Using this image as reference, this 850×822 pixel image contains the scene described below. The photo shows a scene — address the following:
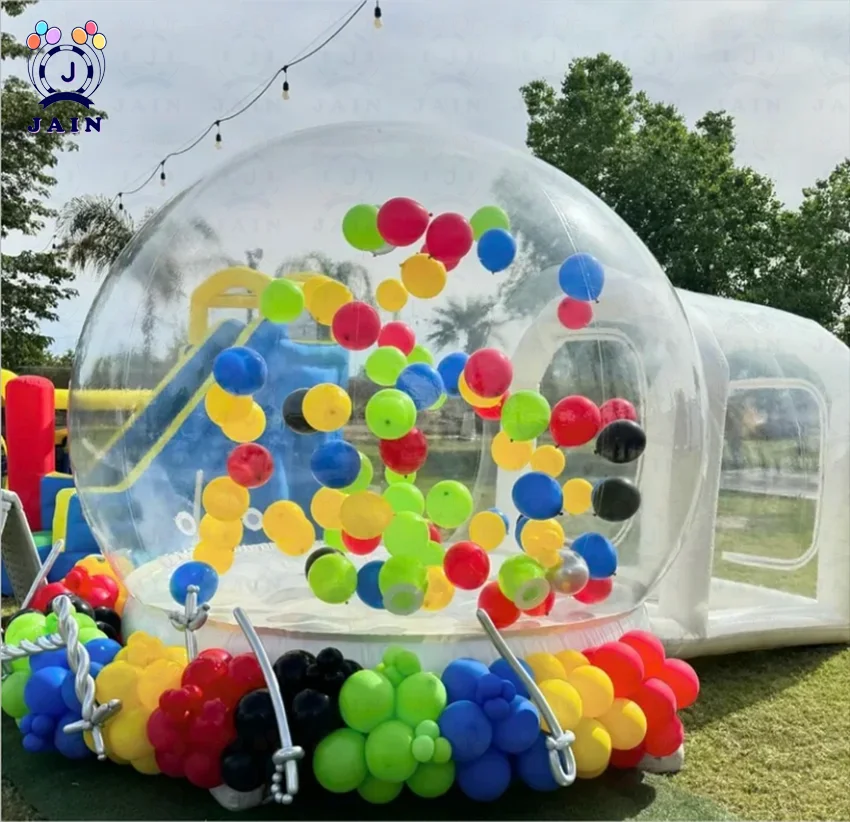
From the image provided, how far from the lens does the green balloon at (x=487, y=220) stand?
3.97 m

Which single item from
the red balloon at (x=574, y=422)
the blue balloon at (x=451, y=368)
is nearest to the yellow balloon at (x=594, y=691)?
the red balloon at (x=574, y=422)

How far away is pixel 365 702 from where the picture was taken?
10.4 feet

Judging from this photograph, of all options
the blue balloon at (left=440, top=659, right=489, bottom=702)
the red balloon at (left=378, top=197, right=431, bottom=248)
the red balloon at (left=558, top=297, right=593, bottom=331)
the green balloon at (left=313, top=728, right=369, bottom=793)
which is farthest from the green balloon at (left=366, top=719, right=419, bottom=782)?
the red balloon at (left=558, top=297, right=593, bottom=331)

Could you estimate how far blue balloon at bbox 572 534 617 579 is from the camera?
3.90 metres

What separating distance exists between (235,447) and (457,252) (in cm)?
135

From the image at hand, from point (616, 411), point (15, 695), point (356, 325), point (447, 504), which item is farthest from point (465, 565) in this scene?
point (15, 695)

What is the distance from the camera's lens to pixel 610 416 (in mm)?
3992

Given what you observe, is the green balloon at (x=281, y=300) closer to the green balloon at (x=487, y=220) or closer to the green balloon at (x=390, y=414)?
the green balloon at (x=390, y=414)

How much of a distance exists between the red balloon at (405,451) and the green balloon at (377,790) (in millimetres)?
1230

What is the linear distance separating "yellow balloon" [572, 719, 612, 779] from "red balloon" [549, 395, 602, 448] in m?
1.15

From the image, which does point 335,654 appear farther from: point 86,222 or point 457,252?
point 86,222

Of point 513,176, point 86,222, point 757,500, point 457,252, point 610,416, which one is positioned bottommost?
point 757,500

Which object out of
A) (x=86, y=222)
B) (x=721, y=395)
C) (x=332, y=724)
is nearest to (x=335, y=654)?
(x=332, y=724)

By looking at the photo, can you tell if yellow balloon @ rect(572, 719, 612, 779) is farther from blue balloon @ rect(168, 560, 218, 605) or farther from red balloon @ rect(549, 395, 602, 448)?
blue balloon @ rect(168, 560, 218, 605)
